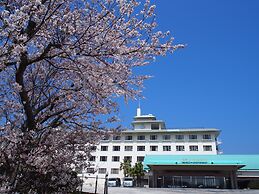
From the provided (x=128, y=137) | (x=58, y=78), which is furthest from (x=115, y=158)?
(x=58, y=78)

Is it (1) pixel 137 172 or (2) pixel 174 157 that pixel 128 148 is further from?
(2) pixel 174 157

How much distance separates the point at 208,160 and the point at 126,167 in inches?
679

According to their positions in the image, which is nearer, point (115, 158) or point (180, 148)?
point (180, 148)

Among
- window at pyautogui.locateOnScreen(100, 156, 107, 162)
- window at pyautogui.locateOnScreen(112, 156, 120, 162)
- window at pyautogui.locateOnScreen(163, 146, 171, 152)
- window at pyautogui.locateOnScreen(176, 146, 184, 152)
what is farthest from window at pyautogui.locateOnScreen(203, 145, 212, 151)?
window at pyautogui.locateOnScreen(100, 156, 107, 162)

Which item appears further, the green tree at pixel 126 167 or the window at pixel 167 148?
the window at pixel 167 148

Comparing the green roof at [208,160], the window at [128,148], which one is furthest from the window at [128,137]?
the green roof at [208,160]

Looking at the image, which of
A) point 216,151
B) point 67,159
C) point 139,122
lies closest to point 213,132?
point 216,151

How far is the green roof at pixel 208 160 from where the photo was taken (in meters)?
35.0

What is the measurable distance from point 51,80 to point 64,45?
2.76m

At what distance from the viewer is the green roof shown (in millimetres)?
35031

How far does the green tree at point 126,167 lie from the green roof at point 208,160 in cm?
892

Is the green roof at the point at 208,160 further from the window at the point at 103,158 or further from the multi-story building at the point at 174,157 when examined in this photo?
the window at the point at 103,158

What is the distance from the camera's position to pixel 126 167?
A: 1850 inches

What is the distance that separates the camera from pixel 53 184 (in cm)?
712
